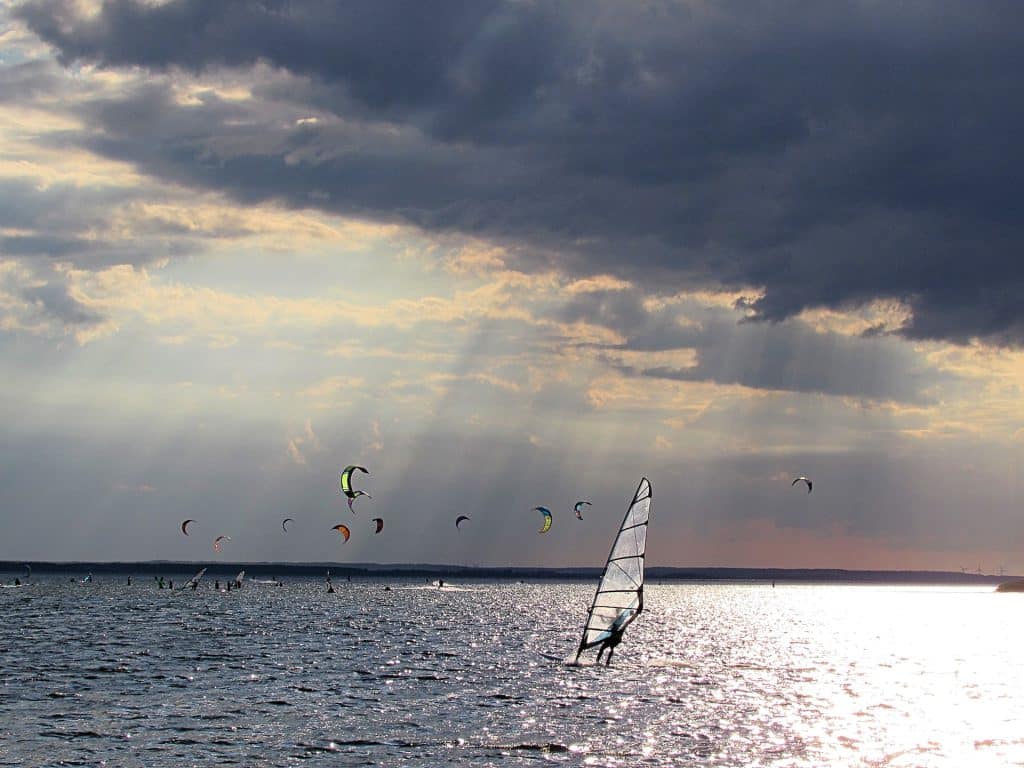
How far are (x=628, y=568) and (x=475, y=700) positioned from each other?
1040 cm

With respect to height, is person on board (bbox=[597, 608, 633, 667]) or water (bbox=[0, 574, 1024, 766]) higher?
person on board (bbox=[597, 608, 633, 667])

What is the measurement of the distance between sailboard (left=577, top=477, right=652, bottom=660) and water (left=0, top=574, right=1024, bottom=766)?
9.44ft

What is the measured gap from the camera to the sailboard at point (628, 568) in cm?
4581

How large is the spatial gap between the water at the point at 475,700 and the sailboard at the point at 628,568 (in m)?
2.88

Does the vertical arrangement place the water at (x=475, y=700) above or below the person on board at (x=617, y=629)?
below

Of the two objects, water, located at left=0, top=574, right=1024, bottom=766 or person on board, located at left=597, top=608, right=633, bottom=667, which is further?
person on board, located at left=597, top=608, right=633, bottom=667

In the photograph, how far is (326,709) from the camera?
35406 millimetres

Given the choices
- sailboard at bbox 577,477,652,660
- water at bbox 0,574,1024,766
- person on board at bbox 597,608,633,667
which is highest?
sailboard at bbox 577,477,652,660

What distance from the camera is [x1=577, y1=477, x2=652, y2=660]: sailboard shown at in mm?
45812

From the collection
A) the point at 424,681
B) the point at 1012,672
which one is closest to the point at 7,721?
the point at 424,681

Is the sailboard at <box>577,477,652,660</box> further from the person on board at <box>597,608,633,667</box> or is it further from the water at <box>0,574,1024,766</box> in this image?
the water at <box>0,574,1024,766</box>

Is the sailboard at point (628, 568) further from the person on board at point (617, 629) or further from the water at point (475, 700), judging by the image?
the water at point (475, 700)

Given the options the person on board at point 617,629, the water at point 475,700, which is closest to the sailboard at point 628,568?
the person on board at point 617,629

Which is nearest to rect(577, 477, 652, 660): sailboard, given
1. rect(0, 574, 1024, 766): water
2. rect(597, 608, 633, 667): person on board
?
rect(597, 608, 633, 667): person on board
